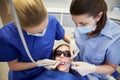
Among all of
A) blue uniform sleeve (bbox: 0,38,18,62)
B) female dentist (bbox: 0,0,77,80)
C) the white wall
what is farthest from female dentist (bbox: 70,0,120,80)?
the white wall

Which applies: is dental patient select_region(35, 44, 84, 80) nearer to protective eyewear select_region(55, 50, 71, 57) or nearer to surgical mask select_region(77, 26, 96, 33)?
protective eyewear select_region(55, 50, 71, 57)

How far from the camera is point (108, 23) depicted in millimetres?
1416

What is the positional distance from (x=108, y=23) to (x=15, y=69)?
2.52 ft

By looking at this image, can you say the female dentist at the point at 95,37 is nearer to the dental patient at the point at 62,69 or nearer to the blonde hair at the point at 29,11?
the dental patient at the point at 62,69

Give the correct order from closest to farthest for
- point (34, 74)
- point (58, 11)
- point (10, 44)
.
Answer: point (10, 44)
point (34, 74)
point (58, 11)

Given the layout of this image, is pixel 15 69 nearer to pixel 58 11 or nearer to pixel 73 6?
pixel 73 6

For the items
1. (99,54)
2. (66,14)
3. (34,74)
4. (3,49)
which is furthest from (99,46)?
(66,14)

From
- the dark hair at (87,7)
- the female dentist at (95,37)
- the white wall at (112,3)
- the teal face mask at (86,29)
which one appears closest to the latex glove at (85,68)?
the female dentist at (95,37)

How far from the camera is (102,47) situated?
1.39 m

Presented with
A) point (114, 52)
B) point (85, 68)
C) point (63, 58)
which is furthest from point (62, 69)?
point (114, 52)

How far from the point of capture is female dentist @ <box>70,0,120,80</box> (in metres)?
1.26

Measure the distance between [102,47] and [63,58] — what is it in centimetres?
32

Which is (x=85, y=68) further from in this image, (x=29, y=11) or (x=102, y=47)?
(x=29, y=11)

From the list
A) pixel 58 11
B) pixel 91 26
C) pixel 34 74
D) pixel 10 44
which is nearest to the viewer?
pixel 10 44
